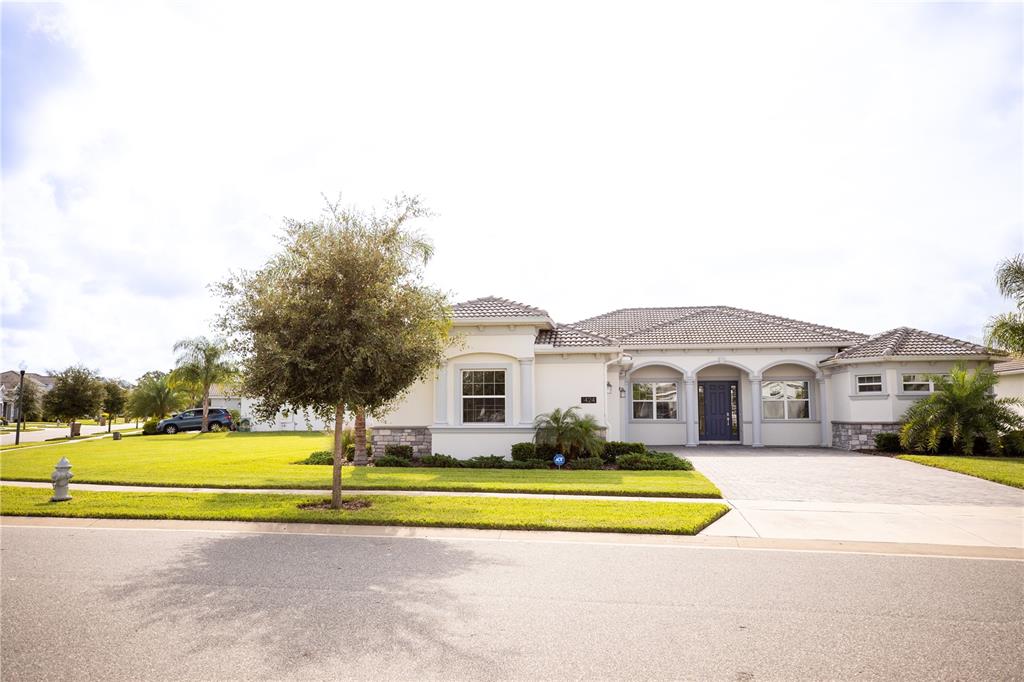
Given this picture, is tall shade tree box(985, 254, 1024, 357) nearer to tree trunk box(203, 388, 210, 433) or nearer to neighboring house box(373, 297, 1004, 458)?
neighboring house box(373, 297, 1004, 458)

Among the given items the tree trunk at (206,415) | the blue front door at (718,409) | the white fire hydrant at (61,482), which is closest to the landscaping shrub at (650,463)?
the blue front door at (718,409)

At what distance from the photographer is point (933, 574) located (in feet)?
21.7

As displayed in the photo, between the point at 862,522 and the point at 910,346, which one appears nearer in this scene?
the point at 862,522

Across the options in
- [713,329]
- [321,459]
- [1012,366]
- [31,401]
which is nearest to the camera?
[321,459]

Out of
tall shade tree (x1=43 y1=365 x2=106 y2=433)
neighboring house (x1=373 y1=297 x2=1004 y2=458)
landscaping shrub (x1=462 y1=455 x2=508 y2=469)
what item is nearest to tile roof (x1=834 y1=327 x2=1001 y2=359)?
neighboring house (x1=373 y1=297 x2=1004 y2=458)

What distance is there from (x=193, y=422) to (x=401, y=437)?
89.1 feet

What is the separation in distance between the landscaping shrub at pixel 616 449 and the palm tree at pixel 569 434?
0.39 m

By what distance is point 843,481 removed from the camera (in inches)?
537

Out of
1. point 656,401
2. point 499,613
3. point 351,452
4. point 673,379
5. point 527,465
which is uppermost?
point 673,379

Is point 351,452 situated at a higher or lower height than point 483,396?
lower

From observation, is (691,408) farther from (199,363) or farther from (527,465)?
(199,363)

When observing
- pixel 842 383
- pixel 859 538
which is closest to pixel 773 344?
pixel 842 383

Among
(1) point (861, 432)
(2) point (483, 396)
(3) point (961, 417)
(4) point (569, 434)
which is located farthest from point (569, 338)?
(3) point (961, 417)

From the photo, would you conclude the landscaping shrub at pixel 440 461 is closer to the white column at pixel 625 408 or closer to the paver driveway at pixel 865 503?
the paver driveway at pixel 865 503
